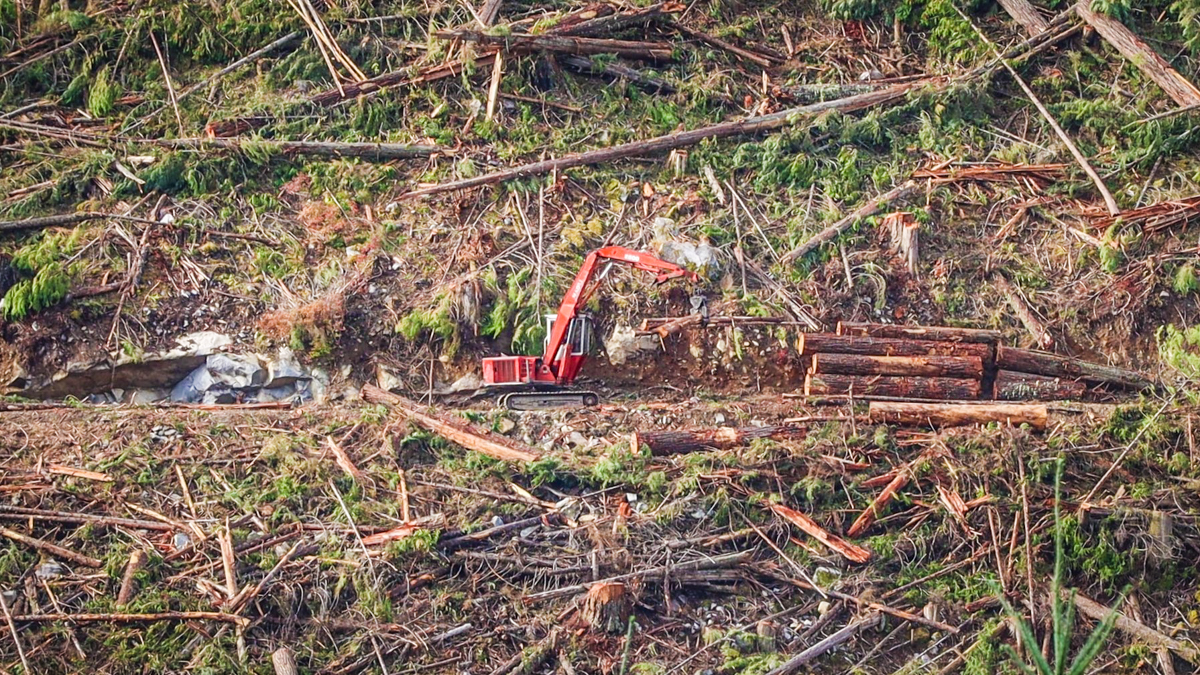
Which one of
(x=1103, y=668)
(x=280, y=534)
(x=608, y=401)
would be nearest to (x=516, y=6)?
(x=608, y=401)

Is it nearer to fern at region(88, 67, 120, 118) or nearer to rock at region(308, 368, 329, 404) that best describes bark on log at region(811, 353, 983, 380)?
rock at region(308, 368, 329, 404)

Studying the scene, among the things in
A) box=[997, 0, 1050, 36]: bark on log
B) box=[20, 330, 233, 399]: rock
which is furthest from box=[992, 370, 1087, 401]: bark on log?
box=[20, 330, 233, 399]: rock

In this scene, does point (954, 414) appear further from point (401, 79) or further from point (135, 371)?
point (135, 371)

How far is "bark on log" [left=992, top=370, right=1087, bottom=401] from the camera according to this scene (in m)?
10.8

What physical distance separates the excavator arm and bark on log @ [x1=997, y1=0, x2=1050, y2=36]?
491 centimetres

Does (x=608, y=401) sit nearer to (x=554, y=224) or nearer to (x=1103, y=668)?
(x=554, y=224)

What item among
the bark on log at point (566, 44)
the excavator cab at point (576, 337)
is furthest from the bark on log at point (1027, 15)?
the excavator cab at point (576, 337)

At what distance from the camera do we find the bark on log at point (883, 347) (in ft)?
35.8

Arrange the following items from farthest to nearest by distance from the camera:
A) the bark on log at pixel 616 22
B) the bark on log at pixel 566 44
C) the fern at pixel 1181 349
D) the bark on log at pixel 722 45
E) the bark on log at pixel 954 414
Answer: the bark on log at pixel 722 45 < the bark on log at pixel 616 22 < the bark on log at pixel 566 44 < the fern at pixel 1181 349 < the bark on log at pixel 954 414

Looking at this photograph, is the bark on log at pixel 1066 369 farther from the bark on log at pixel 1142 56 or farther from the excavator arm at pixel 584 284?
the bark on log at pixel 1142 56

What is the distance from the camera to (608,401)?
1109 centimetres

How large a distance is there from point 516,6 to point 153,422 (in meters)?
5.82

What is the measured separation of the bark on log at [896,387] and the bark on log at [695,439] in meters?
0.74

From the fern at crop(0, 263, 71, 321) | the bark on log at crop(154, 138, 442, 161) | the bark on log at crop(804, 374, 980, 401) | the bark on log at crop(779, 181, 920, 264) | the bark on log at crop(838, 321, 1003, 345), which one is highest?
the bark on log at crop(154, 138, 442, 161)
